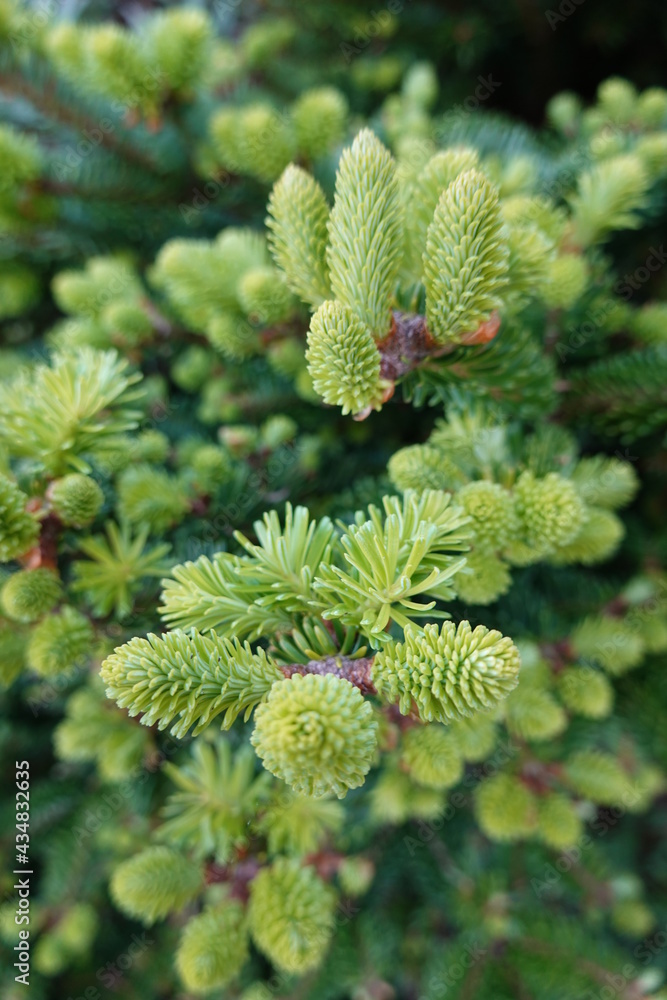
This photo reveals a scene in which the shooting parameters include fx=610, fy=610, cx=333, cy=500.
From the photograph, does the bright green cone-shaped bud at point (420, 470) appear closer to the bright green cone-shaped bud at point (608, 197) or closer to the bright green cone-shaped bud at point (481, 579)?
the bright green cone-shaped bud at point (481, 579)

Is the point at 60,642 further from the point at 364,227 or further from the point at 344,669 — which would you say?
the point at 364,227

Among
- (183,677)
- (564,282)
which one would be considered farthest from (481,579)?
(564,282)

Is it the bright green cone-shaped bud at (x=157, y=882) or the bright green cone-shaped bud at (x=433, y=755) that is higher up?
the bright green cone-shaped bud at (x=433, y=755)

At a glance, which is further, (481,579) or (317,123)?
(317,123)

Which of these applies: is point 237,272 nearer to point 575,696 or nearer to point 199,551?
point 199,551

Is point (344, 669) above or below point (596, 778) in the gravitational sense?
above

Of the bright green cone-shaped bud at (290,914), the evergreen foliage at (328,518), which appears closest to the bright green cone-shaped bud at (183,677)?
the evergreen foliage at (328,518)

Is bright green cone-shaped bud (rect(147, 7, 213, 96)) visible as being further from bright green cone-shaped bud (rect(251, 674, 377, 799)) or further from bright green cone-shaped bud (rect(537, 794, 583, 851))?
bright green cone-shaped bud (rect(537, 794, 583, 851))
